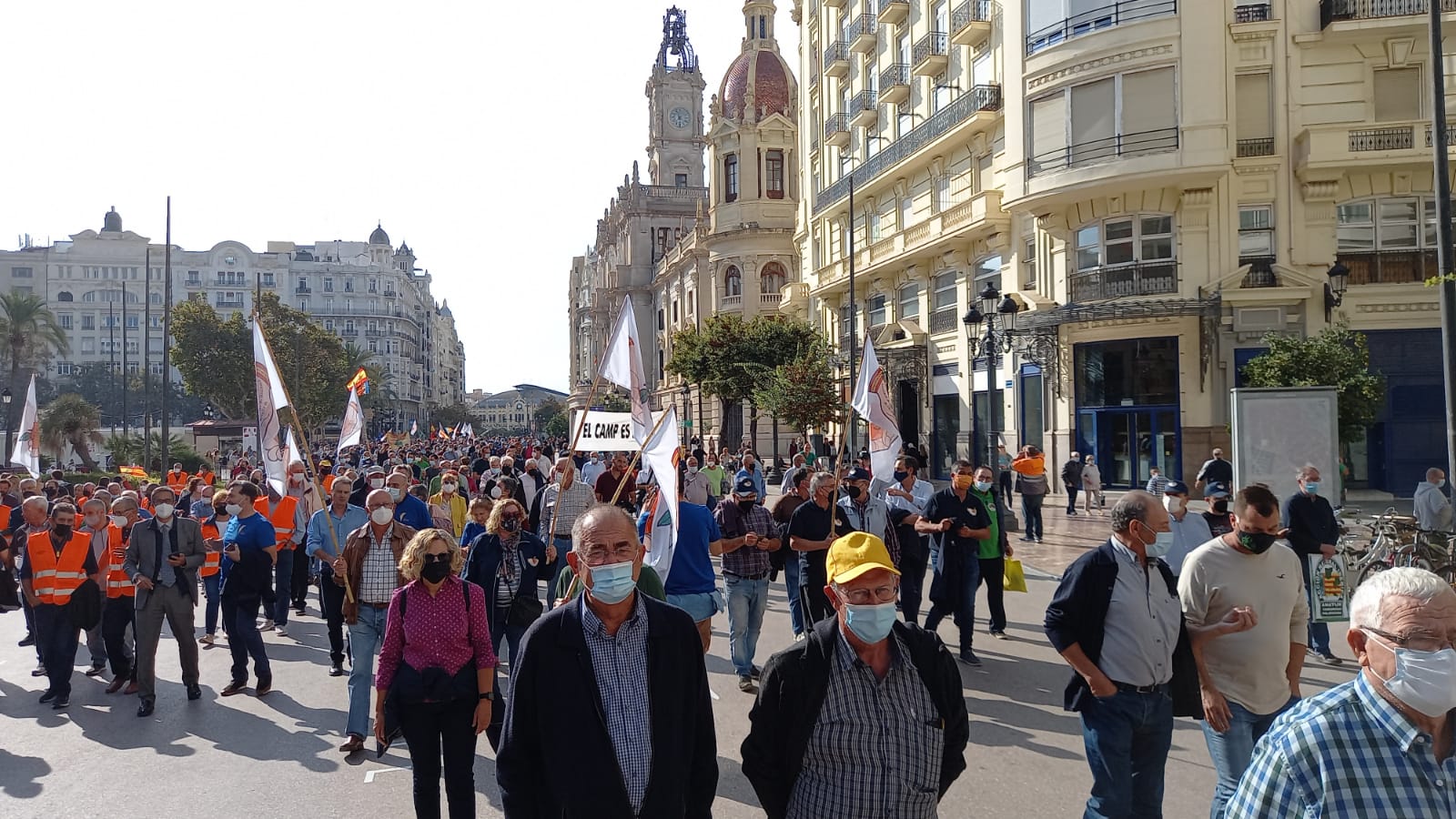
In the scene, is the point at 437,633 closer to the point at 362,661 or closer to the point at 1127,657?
the point at 362,661

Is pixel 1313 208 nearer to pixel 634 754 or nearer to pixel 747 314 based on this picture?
pixel 634 754

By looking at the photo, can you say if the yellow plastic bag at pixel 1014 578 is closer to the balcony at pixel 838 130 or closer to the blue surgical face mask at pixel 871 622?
the blue surgical face mask at pixel 871 622

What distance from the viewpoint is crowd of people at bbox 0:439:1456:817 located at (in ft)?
7.45

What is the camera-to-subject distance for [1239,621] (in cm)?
426

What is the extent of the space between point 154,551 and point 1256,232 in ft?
76.7

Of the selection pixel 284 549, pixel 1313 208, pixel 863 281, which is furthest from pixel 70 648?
pixel 863 281

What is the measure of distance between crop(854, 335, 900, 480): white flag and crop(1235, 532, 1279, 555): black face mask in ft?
19.6

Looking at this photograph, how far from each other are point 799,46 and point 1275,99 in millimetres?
24011

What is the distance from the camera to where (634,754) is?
121 inches

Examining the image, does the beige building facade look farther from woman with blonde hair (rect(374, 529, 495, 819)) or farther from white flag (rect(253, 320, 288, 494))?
woman with blonde hair (rect(374, 529, 495, 819))

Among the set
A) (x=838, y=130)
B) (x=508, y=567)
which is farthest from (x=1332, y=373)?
(x=838, y=130)

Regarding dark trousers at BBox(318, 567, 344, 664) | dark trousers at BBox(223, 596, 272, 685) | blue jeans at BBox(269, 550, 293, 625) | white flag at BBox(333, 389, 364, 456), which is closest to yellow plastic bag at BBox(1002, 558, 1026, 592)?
dark trousers at BBox(318, 567, 344, 664)

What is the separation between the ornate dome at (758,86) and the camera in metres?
54.9

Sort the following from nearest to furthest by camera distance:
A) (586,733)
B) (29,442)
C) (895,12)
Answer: (586,733), (29,442), (895,12)
